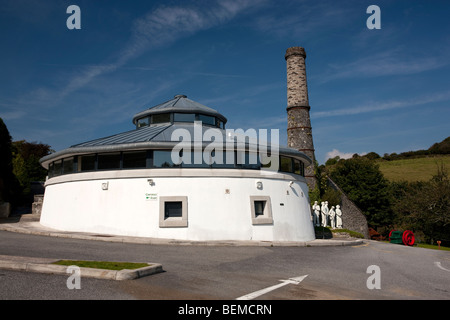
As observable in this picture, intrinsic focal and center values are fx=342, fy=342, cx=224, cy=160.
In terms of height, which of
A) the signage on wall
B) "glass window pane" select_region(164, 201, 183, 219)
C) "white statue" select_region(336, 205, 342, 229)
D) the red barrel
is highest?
the signage on wall

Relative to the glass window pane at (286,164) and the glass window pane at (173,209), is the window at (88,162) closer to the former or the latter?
the glass window pane at (173,209)

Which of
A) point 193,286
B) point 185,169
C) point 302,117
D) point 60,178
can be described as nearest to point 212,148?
Answer: point 185,169

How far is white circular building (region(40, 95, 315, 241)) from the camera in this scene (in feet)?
54.7

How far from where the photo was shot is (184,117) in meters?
24.0

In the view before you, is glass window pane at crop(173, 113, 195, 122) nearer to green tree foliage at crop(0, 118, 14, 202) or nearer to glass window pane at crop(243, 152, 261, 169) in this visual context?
glass window pane at crop(243, 152, 261, 169)

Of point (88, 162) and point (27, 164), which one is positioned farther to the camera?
point (27, 164)

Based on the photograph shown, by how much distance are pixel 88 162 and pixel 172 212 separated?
5824 millimetres

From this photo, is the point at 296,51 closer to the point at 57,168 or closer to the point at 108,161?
the point at 108,161

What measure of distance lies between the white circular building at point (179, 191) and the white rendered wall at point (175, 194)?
0.16ft

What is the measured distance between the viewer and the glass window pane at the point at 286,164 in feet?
65.8

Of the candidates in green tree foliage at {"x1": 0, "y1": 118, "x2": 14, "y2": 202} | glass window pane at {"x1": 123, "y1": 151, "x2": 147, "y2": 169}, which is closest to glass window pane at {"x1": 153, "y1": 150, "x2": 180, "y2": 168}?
glass window pane at {"x1": 123, "y1": 151, "x2": 147, "y2": 169}

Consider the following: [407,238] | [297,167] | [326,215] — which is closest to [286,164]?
[297,167]

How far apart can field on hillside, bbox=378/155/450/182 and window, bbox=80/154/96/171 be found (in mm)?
68788

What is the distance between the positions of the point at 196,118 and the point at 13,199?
19.6 meters
